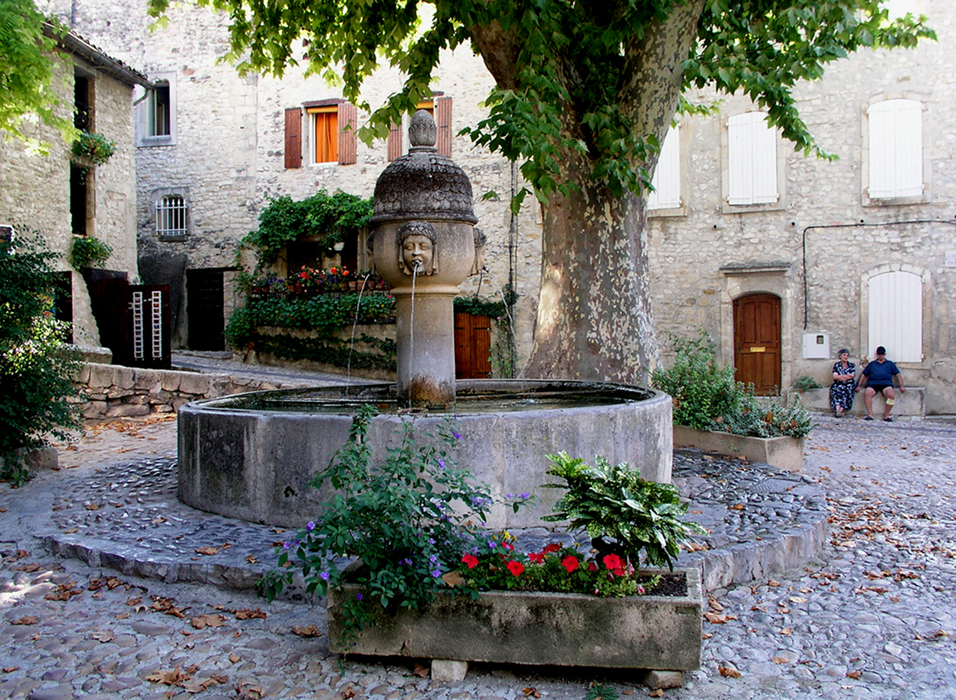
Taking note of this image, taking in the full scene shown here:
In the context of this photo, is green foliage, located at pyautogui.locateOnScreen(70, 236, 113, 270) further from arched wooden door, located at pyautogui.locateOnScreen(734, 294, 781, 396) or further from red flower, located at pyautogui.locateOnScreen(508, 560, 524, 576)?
red flower, located at pyautogui.locateOnScreen(508, 560, 524, 576)

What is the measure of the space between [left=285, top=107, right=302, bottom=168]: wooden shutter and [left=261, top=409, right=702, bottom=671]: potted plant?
639 inches

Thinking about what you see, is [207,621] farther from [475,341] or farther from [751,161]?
[751,161]

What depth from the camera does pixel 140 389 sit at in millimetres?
10742

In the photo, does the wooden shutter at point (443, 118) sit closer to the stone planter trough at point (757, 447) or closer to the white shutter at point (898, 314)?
the white shutter at point (898, 314)

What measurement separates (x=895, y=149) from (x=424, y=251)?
1193 cm

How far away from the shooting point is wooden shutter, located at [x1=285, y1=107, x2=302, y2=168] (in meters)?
17.9

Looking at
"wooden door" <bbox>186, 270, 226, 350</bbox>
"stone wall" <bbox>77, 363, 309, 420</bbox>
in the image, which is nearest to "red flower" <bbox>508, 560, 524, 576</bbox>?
"stone wall" <bbox>77, 363, 309, 420</bbox>

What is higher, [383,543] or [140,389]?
[140,389]

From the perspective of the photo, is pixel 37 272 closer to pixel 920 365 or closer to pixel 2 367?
pixel 2 367

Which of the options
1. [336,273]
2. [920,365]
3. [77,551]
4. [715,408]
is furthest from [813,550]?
[336,273]

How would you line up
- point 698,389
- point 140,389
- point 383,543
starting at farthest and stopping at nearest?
point 140,389 → point 698,389 → point 383,543

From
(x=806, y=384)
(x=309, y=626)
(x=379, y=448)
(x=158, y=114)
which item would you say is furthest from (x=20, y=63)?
(x=806, y=384)

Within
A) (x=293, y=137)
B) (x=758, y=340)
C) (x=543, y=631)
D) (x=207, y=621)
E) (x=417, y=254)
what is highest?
(x=293, y=137)

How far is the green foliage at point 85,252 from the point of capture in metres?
14.9
